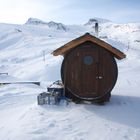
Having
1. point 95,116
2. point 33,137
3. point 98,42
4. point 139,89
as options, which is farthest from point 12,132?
point 139,89

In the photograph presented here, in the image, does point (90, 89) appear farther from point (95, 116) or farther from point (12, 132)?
point (12, 132)

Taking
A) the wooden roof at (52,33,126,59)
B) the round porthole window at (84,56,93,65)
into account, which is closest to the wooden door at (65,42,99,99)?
the round porthole window at (84,56,93,65)

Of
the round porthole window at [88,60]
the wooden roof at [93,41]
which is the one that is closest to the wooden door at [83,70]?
the round porthole window at [88,60]

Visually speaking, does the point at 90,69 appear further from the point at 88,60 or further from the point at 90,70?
the point at 88,60

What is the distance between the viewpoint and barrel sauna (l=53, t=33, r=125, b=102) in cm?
1303

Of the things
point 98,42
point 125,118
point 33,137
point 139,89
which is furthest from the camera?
point 139,89

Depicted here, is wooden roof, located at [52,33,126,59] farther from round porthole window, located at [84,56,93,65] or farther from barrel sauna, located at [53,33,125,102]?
round porthole window, located at [84,56,93,65]

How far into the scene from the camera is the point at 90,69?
13.1 meters

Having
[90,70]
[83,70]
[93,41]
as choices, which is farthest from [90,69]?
[93,41]

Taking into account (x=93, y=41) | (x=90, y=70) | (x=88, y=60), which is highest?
(x=93, y=41)

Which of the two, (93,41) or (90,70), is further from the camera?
(90,70)

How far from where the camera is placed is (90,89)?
43.3ft

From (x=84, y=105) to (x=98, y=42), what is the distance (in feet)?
8.71

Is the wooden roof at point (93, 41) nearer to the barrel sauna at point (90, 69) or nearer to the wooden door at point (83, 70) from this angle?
the barrel sauna at point (90, 69)
